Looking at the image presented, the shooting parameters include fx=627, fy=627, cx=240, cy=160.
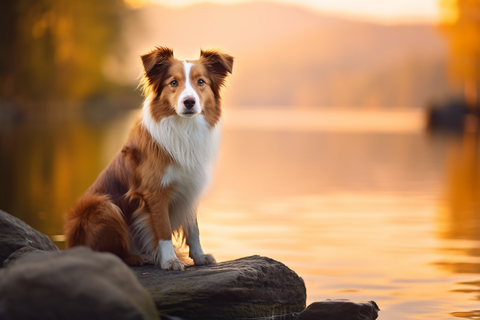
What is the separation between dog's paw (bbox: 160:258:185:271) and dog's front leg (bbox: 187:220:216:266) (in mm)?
319

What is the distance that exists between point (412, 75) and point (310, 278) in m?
151

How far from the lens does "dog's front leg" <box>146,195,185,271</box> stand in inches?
206

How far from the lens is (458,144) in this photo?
971 inches

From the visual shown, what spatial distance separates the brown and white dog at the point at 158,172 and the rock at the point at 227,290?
11.7 inches

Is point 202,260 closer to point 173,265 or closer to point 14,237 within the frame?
point 173,265

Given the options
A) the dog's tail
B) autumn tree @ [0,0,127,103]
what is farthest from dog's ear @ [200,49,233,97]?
autumn tree @ [0,0,127,103]

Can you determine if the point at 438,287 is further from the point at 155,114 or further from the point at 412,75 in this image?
the point at 412,75

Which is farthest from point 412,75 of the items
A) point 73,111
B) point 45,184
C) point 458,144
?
point 45,184

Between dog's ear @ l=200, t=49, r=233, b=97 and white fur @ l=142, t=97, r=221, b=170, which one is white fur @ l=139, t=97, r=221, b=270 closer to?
white fur @ l=142, t=97, r=221, b=170

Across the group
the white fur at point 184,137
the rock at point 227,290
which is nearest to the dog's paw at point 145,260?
the rock at point 227,290

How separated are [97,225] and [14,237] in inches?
Answer: 40.1

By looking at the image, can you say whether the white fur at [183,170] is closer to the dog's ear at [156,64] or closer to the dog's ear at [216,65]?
the dog's ear at [156,64]

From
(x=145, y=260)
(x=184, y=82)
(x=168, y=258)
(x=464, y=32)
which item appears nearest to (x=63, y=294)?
(x=168, y=258)

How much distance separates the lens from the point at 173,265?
523 cm
